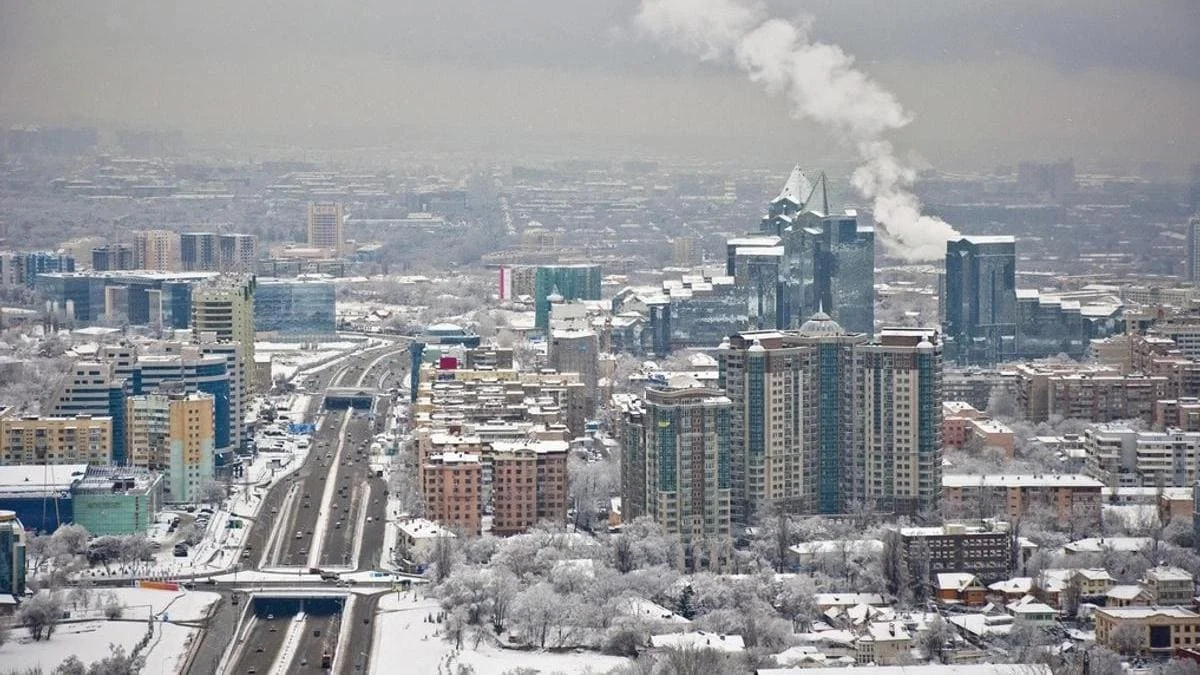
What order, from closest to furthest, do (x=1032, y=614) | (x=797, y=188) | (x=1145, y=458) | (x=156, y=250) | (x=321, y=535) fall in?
(x=1032, y=614), (x=321, y=535), (x=1145, y=458), (x=797, y=188), (x=156, y=250)

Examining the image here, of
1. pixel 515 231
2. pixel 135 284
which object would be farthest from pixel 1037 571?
pixel 515 231

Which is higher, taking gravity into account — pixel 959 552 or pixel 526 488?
pixel 526 488

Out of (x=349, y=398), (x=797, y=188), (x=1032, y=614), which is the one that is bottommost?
(x=1032, y=614)

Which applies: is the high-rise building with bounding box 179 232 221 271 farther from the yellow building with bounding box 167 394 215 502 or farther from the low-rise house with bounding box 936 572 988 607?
the low-rise house with bounding box 936 572 988 607

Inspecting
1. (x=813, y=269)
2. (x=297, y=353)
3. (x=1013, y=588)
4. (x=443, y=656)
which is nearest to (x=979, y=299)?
(x=813, y=269)

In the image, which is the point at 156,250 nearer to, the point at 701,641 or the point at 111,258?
the point at 111,258

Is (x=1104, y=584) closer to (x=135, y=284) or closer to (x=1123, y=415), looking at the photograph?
(x=1123, y=415)

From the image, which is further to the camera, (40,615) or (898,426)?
(898,426)
